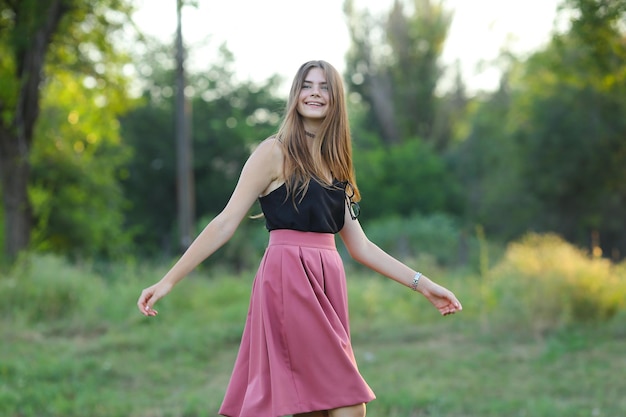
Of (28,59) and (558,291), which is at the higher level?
(28,59)

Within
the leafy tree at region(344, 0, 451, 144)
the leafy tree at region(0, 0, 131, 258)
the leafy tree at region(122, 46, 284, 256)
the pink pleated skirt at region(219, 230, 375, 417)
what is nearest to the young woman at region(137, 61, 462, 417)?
the pink pleated skirt at region(219, 230, 375, 417)

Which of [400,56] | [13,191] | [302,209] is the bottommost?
[13,191]

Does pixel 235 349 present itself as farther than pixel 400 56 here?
No

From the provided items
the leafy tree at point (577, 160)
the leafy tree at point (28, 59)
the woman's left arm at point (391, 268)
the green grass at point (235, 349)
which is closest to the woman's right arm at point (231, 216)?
the woman's left arm at point (391, 268)

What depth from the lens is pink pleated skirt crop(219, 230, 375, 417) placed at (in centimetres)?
336

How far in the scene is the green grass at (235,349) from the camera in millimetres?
6770

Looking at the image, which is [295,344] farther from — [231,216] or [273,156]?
[273,156]

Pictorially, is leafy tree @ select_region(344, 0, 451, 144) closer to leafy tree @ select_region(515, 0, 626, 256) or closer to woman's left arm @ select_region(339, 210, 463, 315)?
leafy tree @ select_region(515, 0, 626, 256)

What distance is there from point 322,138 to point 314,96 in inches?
6.7

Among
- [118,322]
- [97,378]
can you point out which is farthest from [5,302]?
[97,378]

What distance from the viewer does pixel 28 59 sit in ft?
43.7

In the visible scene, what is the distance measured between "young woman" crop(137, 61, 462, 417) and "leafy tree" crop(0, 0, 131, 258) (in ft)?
32.5

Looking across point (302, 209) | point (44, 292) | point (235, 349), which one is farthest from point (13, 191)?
point (302, 209)

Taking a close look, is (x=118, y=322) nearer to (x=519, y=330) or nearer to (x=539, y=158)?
(x=519, y=330)
